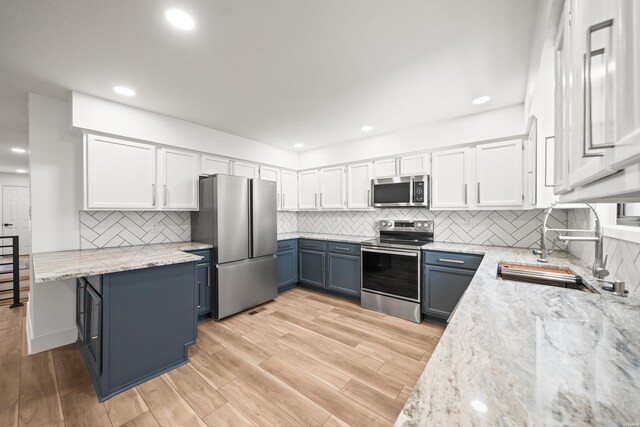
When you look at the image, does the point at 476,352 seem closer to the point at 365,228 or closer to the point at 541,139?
the point at 541,139

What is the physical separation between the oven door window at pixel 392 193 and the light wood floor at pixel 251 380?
1539 millimetres

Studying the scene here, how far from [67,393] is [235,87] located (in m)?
2.70

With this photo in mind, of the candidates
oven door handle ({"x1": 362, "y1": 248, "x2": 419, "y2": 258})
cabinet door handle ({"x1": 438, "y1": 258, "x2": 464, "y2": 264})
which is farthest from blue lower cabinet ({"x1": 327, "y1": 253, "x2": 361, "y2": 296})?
cabinet door handle ({"x1": 438, "y1": 258, "x2": 464, "y2": 264})

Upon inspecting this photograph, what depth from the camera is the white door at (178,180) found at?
2.95 meters

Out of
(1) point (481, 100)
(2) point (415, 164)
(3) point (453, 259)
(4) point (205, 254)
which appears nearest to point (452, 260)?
(3) point (453, 259)

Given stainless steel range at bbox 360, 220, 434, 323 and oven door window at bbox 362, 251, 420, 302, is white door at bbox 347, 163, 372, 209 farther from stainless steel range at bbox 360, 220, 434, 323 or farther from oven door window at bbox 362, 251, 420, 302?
oven door window at bbox 362, 251, 420, 302

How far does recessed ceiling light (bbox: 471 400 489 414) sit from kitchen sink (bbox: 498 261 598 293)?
1.45 metres

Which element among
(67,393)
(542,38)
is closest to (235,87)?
(542,38)

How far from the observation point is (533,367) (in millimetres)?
630

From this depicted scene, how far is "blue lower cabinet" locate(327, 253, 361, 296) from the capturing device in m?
3.49

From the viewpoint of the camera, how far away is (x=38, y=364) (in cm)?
214

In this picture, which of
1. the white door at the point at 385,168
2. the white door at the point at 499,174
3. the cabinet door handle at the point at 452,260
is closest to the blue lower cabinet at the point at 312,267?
the white door at the point at 385,168

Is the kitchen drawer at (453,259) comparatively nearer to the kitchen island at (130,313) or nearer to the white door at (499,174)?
the white door at (499,174)

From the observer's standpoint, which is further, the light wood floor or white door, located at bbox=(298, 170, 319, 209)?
white door, located at bbox=(298, 170, 319, 209)
